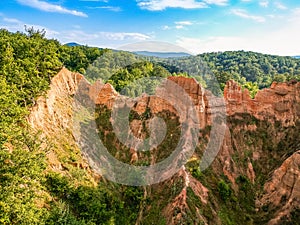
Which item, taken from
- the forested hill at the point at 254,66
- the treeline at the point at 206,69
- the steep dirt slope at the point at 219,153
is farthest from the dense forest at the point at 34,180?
the forested hill at the point at 254,66

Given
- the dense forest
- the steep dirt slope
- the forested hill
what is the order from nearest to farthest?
the dense forest
the steep dirt slope
the forested hill

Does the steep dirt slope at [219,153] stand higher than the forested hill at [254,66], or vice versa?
the forested hill at [254,66]

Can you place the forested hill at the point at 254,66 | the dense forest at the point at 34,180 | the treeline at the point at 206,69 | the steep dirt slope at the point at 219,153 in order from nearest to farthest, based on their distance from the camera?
the dense forest at the point at 34,180 < the steep dirt slope at the point at 219,153 < the treeline at the point at 206,69 < the forested hill at the point at 254,66

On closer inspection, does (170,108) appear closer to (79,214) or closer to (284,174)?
(284,174)

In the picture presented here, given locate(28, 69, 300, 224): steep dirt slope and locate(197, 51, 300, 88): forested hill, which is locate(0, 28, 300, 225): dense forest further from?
locate(197, 51, 300, 88): forested hill

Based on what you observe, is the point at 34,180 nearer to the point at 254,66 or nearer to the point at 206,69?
the point at 206,69

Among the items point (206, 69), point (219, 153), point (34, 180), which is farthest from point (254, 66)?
point (34, 180)

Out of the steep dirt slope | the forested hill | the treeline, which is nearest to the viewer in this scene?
the steep dirt slope

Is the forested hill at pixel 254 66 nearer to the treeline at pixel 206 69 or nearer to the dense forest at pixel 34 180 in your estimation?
the treeline at pixel 206 69

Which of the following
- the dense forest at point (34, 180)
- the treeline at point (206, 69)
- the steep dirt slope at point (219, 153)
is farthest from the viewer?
the treeline at point (206, 69)

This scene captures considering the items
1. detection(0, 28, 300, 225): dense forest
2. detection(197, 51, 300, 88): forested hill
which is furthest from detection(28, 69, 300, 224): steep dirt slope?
detection(197, 51, 300, 88): forested hill

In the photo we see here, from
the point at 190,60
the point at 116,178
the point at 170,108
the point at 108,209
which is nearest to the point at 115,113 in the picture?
the point at 170,108

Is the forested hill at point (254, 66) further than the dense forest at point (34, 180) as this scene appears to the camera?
Yes
